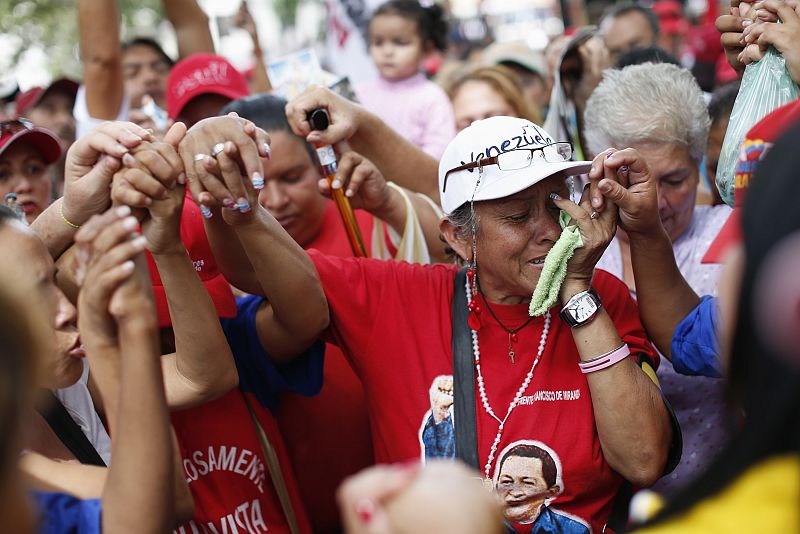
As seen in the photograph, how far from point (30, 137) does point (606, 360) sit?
2.46 meters

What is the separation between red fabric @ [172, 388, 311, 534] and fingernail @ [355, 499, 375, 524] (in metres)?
1.35

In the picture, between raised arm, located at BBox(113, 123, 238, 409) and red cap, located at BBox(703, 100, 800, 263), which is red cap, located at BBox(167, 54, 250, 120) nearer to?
raised arm, located at BBox(113, 123, 238, 409)

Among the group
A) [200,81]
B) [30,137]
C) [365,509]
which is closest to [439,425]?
[365,509]

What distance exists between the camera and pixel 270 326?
271 centimetres

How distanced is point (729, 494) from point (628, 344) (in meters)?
1.32

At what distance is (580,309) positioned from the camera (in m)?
2.46

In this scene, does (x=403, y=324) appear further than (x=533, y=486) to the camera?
Yes

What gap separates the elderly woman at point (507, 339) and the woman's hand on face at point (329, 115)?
0.46 meters

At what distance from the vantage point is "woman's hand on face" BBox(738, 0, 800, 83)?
250 cm

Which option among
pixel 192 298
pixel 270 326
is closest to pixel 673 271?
pixel 270 326

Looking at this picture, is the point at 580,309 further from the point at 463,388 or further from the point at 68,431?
the point at 68,431

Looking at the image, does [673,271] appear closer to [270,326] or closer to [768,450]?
[270,326]

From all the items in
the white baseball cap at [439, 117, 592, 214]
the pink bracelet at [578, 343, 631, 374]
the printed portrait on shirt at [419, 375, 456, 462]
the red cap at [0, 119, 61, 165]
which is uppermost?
the red cap at [0, 119, 61, 165]

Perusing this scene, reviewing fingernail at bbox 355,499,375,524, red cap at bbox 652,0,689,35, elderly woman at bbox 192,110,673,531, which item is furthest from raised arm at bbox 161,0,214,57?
red cap at bbox 652,0,689,35
